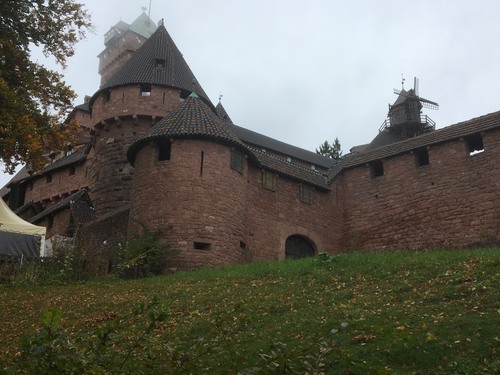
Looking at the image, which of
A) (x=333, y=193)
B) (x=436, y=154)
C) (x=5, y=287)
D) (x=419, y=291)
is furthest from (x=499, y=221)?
(x=5, y=287)

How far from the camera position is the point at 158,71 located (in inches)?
1299

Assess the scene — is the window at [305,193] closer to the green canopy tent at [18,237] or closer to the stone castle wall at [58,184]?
the green canopy tent at [18,237]

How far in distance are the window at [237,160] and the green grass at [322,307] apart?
18.1ft

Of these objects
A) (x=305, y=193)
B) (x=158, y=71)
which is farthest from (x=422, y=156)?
(x=158, y=71)

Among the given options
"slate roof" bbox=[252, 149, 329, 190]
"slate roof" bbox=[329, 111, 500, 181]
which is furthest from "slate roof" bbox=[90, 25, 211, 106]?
"slate roof" bbox=[329, 111, 500, 181]

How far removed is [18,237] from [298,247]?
423 inches

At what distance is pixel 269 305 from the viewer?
13.8m

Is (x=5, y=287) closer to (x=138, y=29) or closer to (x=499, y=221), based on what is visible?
(x=499, y=221)

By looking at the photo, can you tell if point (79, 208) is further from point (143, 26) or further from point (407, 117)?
point (143, 26)

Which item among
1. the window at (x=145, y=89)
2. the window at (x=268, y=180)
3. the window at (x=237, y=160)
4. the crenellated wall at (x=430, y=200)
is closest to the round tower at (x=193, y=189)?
the window at (x=237, y=160)

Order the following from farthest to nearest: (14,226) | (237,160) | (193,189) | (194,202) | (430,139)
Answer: (430,139) → (237,160) → (14,226) → (193,189) → (194,202)

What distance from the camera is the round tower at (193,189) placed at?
71.2ft

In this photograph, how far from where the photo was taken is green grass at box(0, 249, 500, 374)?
975 centimetres

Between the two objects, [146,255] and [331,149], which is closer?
[146,255]
